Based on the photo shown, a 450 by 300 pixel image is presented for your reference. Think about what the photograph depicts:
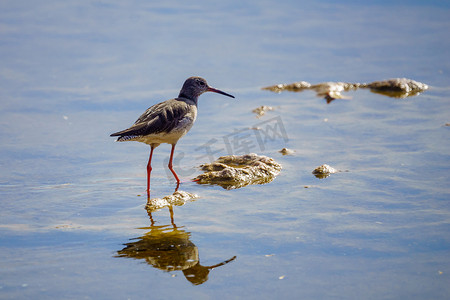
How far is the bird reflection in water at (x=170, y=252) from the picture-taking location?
16.9 ft

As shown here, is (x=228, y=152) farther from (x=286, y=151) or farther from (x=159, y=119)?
(x=159, y=119)

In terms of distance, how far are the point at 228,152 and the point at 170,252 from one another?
309cm

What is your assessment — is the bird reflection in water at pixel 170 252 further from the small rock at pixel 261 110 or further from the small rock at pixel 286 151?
the small rock at pixel 261 110

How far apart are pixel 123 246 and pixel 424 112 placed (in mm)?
5917

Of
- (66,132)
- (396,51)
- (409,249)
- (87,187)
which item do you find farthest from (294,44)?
(409,249)

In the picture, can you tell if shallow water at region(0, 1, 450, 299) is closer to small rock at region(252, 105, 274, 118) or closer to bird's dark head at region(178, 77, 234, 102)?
small rock at region(252, 105, 274, 118)

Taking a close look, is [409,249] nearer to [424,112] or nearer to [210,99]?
[424,112]

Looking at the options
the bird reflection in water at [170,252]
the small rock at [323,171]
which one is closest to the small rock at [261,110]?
the small rock at [323,171]

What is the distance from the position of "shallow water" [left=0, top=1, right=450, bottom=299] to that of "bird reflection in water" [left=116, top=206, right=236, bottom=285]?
21 millimetres

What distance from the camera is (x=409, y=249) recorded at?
5.49 m

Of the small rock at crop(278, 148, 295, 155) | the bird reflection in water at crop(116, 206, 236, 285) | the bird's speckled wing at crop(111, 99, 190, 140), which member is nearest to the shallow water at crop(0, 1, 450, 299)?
the bird reflection in water at crop(116, 206, 236, 285)

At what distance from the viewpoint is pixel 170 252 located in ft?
18.1

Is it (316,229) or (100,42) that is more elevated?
(100,42)

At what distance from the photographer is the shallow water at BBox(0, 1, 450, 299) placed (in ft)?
16.8
